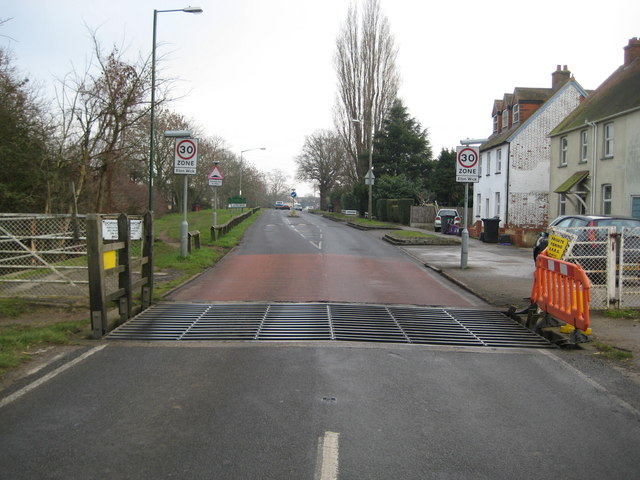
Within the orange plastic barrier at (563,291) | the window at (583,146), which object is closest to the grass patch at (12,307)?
the orange plastic barrier at (563,291)

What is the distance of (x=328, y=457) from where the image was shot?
4.11 metres

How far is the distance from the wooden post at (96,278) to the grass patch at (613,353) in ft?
22.2

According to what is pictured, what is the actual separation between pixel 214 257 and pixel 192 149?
3.89 m

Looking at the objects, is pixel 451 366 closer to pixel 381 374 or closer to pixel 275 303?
pixel 381 374

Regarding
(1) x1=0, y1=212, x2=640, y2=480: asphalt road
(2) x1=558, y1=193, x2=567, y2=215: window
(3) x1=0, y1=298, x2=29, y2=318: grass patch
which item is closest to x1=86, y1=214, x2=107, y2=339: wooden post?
(1) x1=0, y1=212, x2=640, y2=480: asphalt road

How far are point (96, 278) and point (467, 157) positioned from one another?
1201cm

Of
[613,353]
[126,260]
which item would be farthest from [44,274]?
[613,353]

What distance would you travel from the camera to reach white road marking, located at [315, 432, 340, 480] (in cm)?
385

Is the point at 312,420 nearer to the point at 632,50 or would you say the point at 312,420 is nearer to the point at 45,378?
the point at 45,378

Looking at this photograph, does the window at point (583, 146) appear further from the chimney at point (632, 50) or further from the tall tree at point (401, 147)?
the tall tree at point (401, 147)

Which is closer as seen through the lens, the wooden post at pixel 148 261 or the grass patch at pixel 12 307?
the grass patch at pixel 12 307

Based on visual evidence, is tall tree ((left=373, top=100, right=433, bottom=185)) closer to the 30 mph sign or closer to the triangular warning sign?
the triangular warning sign

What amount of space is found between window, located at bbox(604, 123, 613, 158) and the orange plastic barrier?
18011 millimetres

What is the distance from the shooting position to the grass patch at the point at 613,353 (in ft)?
24.0
